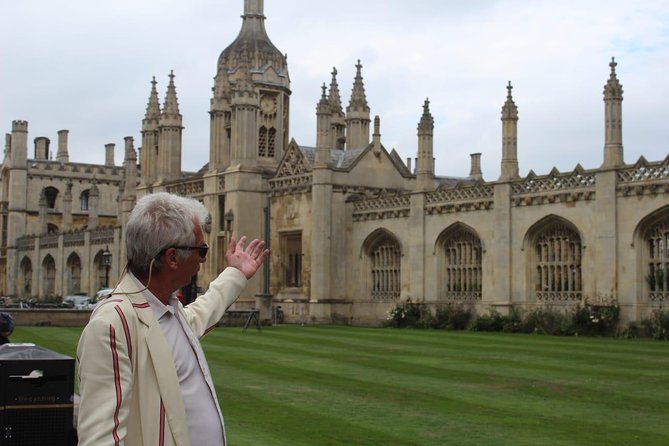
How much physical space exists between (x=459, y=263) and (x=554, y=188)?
5.51m

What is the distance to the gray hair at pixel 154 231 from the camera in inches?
155

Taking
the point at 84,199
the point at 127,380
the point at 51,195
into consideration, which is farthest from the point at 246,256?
the point at 84,199

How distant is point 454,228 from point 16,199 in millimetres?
45471

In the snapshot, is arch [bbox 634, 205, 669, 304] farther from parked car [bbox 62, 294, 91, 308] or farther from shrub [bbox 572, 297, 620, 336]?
parked car [bbox 62, 294, 91, 308]

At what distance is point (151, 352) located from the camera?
3.73 metres

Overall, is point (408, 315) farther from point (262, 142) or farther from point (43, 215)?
point (43, 215)

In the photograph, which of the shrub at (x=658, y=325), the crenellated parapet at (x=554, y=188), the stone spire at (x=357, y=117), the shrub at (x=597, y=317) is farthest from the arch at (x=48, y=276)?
the shrub at (x=658, y=325)

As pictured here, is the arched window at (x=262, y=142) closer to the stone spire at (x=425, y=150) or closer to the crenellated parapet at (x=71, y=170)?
the stone spire at (x=425, y=150)

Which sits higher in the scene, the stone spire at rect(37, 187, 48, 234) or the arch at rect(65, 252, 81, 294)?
the stone spire at rect(37, 187, 48, 234)

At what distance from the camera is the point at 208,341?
77.7 ft

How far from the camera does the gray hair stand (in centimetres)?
394

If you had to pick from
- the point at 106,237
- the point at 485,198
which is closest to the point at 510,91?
the point at 485,198

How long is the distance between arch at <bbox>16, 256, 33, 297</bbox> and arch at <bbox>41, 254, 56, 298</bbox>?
286cm

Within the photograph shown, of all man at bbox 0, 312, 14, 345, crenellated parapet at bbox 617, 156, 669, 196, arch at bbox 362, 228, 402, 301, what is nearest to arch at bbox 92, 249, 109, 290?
arch at bbox 362, 228, 402, 301
